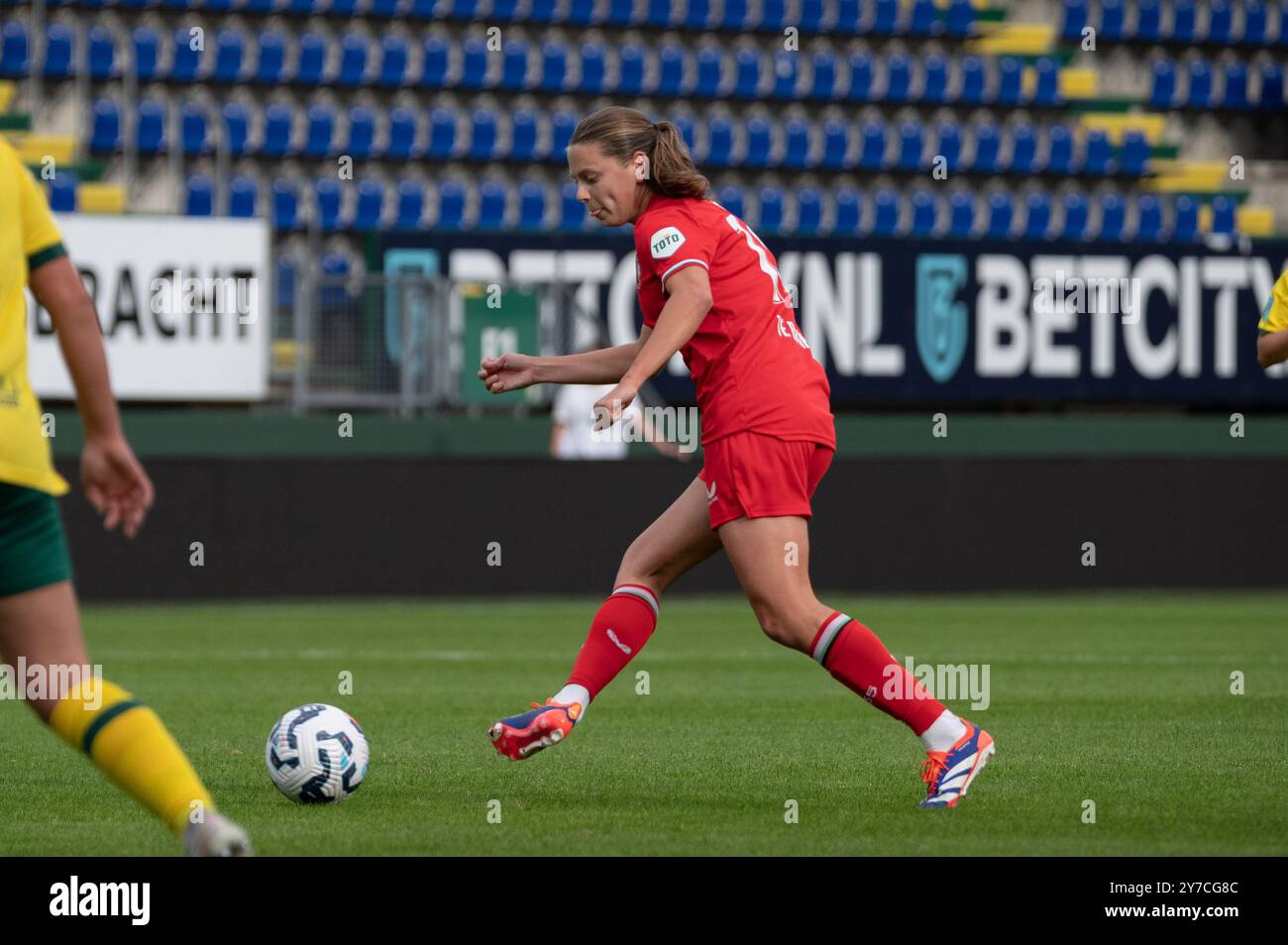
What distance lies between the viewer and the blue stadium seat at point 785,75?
23.7 metres

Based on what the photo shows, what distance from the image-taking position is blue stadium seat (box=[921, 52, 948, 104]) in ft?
79.2

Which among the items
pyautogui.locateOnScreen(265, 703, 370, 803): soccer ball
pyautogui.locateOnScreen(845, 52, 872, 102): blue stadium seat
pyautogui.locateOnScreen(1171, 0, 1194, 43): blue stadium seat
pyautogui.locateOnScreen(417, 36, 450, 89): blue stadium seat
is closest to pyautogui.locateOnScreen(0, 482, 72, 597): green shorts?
pyautogui.locateOnScreen(265, 703, 370, 803): soccer ball

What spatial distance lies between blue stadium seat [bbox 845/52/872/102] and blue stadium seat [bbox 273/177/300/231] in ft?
22.7

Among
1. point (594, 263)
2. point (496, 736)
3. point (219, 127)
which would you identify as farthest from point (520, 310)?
point (496, 736)

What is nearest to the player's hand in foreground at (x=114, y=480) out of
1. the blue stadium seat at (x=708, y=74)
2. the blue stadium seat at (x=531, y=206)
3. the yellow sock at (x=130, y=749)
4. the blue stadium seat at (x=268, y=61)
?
the yellow sock at (x=130, y=749)

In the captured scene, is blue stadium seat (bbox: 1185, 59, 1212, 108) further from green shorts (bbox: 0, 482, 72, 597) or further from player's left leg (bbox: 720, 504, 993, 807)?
green shorts (bbox: 0, 482, 72, 597)

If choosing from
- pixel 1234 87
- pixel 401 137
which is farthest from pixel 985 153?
pixel 401 137

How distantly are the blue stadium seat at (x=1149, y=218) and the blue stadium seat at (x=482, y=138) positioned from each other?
7630 mm

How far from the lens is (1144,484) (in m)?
18.4

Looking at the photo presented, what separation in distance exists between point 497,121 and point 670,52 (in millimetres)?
2279

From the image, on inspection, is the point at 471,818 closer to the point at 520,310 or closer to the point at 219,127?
the point at 520,310

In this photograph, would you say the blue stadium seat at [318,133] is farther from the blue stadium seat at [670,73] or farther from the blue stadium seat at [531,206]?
the blue stadium seat at [670,73]

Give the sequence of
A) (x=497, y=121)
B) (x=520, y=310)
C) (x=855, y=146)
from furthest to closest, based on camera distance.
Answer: (x=855, y=146) < (x=497, y=121) < (x=520, y=310)

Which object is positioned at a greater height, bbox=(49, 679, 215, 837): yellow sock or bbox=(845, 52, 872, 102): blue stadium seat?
bbox=(845, 52, 872, 102): blue stadium seat
